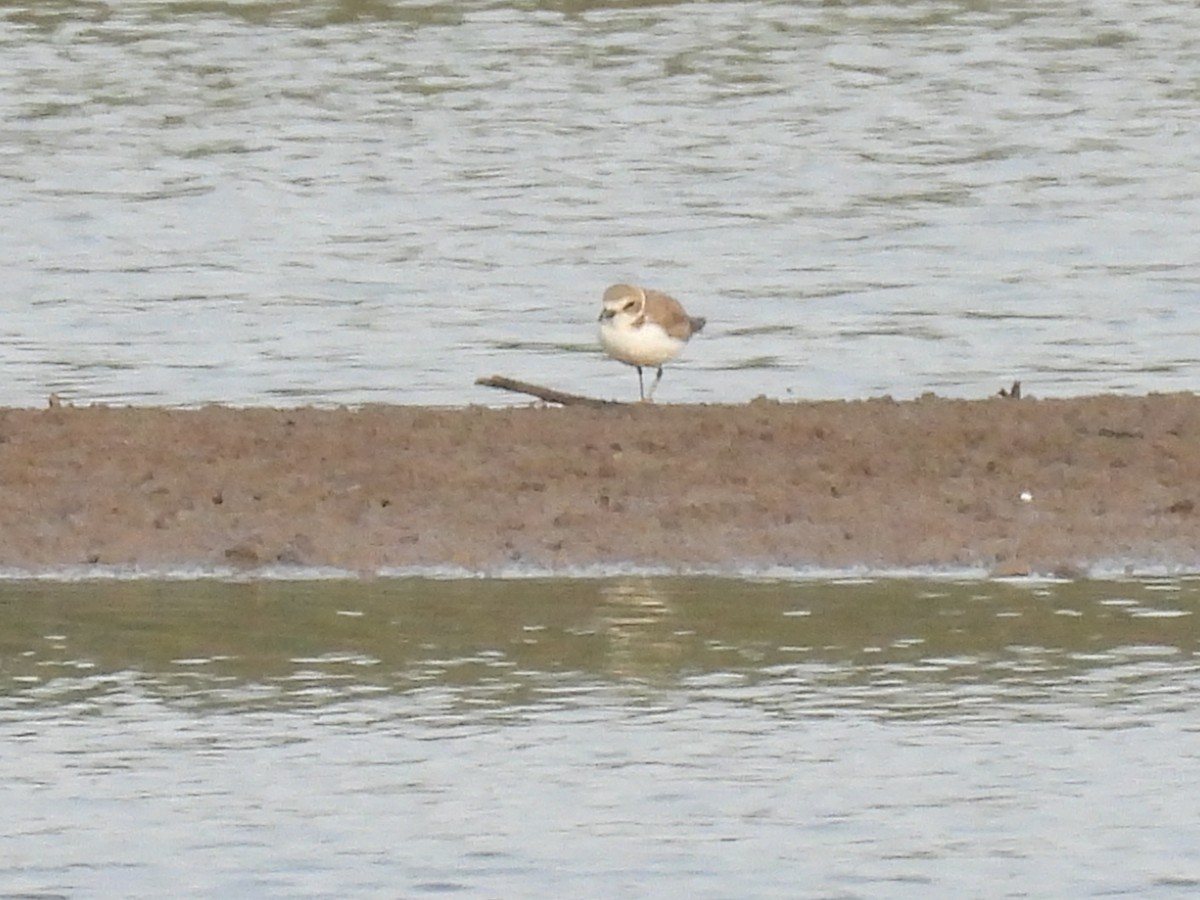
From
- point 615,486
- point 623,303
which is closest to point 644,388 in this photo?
point 623,303

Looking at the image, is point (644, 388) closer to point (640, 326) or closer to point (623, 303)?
point (640, 326)

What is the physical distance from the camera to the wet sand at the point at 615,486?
11094 millimetres

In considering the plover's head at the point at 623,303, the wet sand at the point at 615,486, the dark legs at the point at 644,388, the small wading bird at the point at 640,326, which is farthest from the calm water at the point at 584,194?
the wet sand at the point at 615,486

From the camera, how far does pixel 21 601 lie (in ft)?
34.9

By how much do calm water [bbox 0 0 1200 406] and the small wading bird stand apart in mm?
1649

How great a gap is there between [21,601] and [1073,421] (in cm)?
413

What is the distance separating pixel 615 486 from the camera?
11.8 m

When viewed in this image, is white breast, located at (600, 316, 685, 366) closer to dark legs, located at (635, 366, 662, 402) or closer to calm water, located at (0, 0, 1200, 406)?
dark legs, located at (635, 366, 662, 402)

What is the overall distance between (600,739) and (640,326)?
15.3 feet

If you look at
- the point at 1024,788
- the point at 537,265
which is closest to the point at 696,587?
the point at 1024,788

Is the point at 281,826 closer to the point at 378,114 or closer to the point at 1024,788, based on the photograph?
the point at 1024,788

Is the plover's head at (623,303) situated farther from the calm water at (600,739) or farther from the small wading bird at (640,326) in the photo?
the calm water at (600,739)

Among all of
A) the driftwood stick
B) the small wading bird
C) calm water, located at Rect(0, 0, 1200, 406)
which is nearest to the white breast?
the small wading bird

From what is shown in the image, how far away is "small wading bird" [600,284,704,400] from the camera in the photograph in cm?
1330
